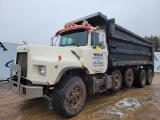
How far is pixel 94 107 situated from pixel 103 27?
2968 mm

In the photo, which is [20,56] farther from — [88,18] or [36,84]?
[88,18]

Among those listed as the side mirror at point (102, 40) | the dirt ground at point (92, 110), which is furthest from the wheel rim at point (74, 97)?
the side mirror at point (102, 40)

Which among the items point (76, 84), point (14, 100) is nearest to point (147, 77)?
point (76, 84)

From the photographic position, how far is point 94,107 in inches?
195

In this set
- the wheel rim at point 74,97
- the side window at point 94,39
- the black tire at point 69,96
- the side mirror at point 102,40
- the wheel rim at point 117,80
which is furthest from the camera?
the wheel rim at point 117,80

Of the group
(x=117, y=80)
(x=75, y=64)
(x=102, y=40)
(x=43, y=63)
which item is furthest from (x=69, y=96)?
(x=117, y=80)

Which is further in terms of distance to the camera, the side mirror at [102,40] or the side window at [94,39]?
the side window at [94,39]

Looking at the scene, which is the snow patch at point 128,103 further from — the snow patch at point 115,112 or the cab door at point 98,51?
the cab door at point 98,51

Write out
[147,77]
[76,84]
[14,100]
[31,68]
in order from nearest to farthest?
[31,68] < [76,84] < [14,100] < [147,77]

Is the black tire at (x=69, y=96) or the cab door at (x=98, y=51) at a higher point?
the cab door at (x=98, y=51)

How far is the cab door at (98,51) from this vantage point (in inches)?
199

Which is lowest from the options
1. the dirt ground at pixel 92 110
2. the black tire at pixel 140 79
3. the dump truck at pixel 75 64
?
the dirt ground at pixel 92 110

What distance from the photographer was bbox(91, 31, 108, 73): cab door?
505cm

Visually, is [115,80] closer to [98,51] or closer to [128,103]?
[128,103]
